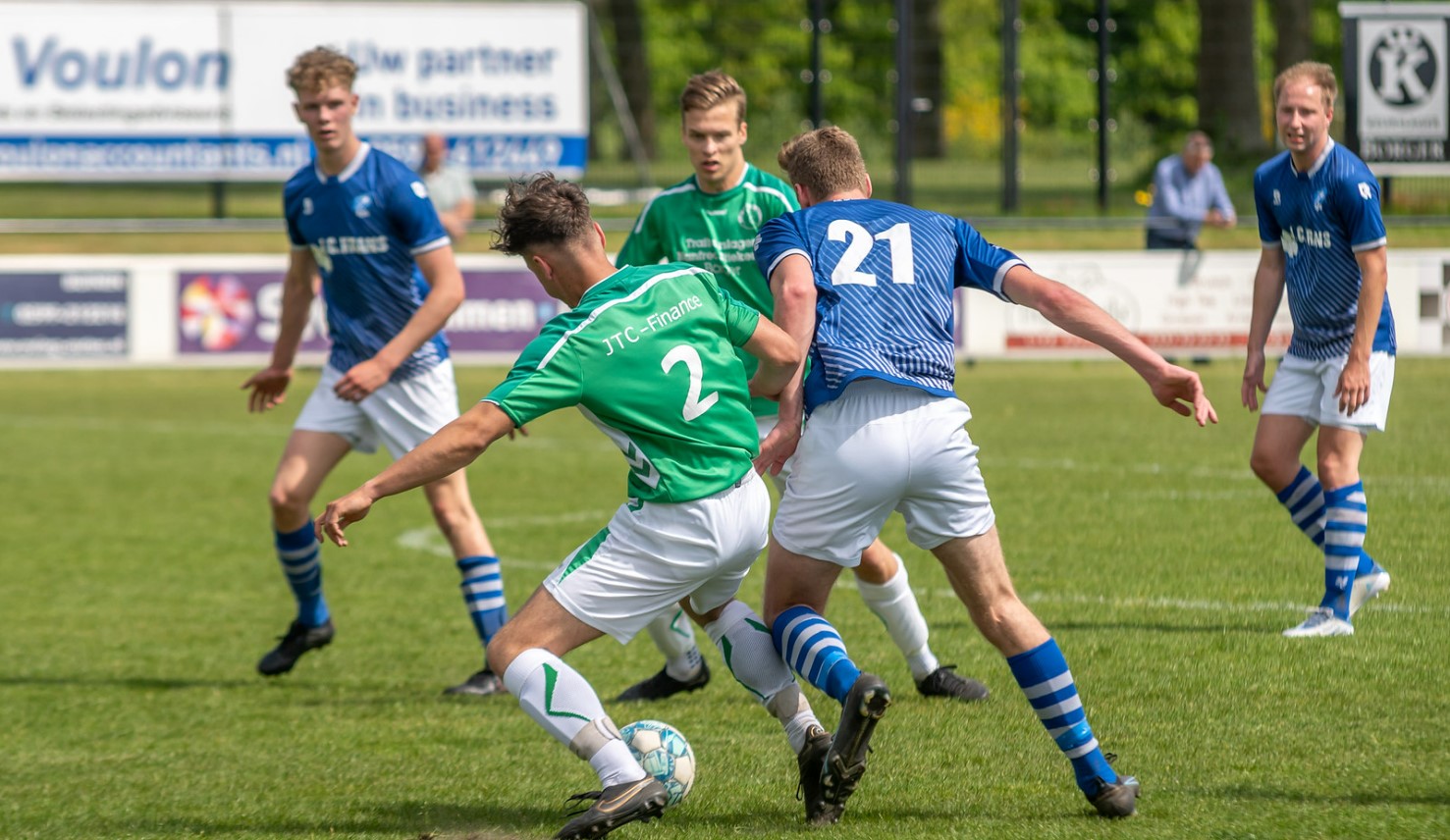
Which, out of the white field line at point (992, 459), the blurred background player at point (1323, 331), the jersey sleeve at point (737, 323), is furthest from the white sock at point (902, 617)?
the white field line at point (992, 459)

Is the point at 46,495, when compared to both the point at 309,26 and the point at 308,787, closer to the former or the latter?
the point at 308,787

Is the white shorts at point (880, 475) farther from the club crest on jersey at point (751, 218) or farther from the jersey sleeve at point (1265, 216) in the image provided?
the jersey sleeve at point (1265, 216)

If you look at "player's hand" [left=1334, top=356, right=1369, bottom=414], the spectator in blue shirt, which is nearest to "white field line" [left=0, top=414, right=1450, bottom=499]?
"player's hand" [left=1334, top=356, right=1369, bottom=414]

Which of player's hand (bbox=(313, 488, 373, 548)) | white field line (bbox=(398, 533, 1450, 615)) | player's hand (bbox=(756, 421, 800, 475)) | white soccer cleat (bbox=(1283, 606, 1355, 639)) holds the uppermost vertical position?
player's hand (bbox=(756, 421, 800, 475))

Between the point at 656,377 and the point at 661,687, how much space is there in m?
2.33

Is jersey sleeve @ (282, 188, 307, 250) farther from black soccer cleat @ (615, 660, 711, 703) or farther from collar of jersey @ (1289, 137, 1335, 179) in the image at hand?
collar of jersey @ (1289, 137, 1335, 179)

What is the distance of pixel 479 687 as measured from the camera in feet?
22.1

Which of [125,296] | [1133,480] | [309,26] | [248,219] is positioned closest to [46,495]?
[125,296]

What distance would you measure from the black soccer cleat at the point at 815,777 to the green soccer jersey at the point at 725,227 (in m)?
2.13

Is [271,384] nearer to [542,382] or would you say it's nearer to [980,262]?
[542,382]

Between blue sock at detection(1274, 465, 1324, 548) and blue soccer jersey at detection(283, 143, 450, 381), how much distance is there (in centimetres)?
349

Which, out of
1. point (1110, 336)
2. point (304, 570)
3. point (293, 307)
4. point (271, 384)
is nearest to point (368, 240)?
point (293, 307)

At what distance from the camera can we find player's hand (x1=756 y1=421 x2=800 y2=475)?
4707 millimetres

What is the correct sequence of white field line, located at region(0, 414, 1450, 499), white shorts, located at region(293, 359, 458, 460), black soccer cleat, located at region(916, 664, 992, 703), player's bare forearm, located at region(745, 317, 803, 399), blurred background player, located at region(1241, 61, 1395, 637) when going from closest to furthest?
player's bare forearm, located at region(745, 317, 803, 399) → black soccer cleat, located at region(916, 664, 992, 703) → blurred background player, located at region(1241, 61, 1395, 637) → white shorts, located at region(293, 359, 458, 460) → white field line, located at region(0, 414, 1450, 499)
